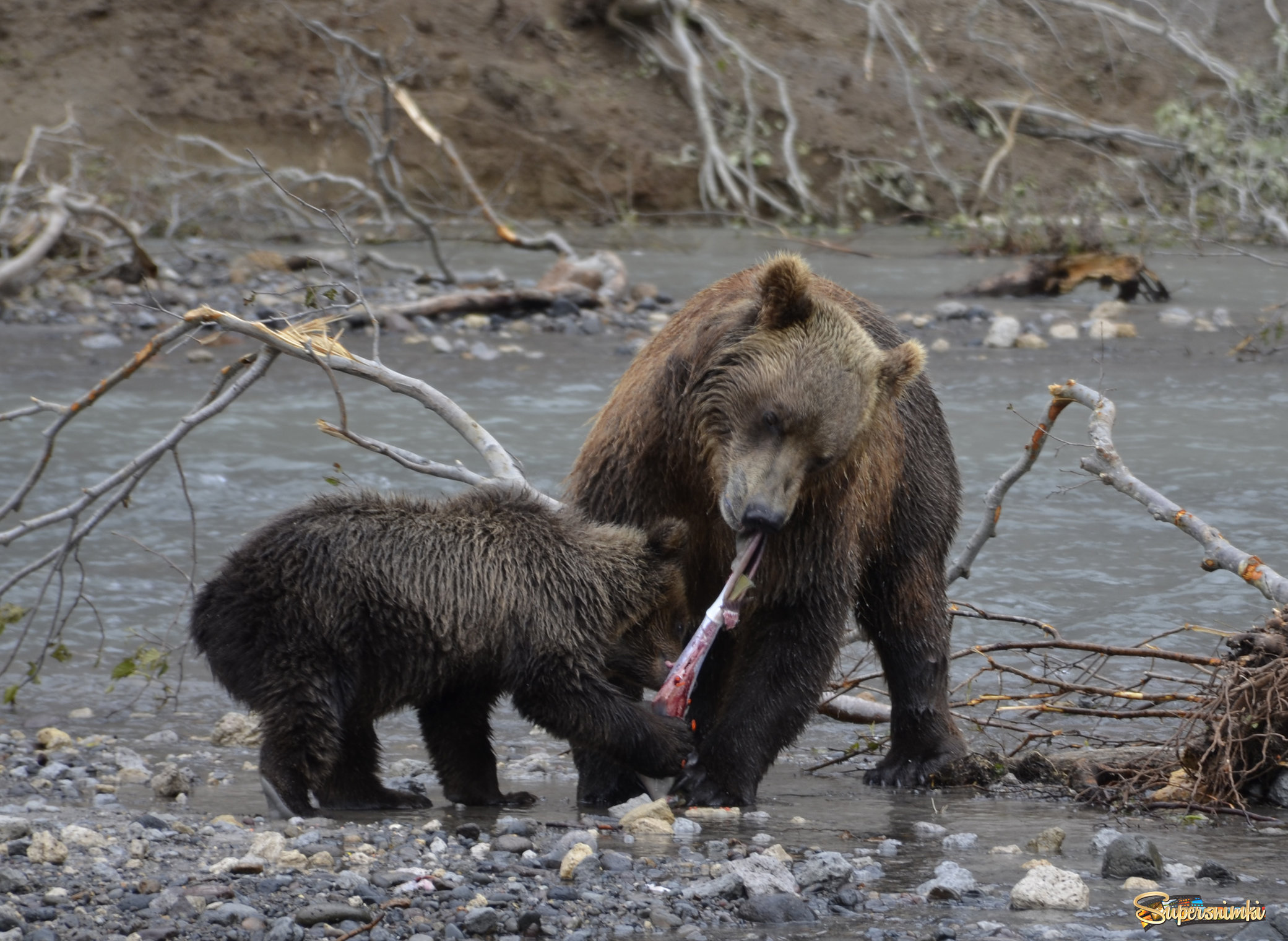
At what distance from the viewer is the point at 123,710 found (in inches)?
233

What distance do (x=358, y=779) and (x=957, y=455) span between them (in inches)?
232

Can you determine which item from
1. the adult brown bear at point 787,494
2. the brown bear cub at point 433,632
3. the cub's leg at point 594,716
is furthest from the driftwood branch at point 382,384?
the cub's leg at point 594,716

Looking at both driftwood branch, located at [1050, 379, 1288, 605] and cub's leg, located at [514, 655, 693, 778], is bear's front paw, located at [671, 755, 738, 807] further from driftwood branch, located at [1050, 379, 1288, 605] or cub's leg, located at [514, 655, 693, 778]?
driftwood branch, located at [1050, 379, 1288, 605]

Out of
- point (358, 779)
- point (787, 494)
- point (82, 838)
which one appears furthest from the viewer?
point (358, 779)

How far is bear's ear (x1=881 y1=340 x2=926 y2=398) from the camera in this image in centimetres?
429

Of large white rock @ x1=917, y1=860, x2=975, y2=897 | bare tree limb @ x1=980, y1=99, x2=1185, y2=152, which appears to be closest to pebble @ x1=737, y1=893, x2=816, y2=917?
large white rock @ x1=917, y1=860, x2=975, y2=897

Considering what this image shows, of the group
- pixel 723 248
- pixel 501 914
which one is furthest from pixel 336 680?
pixel 723 248

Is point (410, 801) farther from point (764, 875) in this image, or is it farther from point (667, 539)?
point (764, 875)

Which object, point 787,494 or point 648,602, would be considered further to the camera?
point 648,602

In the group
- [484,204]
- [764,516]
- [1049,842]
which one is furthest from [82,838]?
[484,204]

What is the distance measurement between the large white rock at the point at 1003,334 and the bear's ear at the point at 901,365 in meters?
9.13

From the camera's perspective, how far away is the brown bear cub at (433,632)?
4.25 meters

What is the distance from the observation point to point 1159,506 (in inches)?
195

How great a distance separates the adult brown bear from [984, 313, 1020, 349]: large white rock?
819 cm
